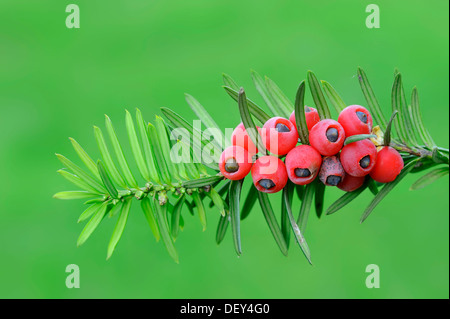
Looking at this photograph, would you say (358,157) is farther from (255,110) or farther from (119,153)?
(119,153)

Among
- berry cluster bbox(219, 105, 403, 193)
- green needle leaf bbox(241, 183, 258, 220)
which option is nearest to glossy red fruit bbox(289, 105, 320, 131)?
berry cluster bbox(219, 105, 403, 193)

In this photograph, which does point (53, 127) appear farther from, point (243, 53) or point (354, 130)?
point (354, 130)

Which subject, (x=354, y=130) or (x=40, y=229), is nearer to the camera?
(x=354, y=130)

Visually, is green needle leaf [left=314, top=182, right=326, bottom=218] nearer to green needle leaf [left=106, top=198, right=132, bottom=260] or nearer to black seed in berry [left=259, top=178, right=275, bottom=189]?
black seed in berry [left=259, top=178, right=275, bottom=189]

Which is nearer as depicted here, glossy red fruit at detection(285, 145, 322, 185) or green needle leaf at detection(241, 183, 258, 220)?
glossy red fruit at detection(285, 145, 322, 185)

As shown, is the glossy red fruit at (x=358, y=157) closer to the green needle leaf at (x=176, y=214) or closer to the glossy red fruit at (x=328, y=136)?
the glossy red fruit at (x=328, y=136)

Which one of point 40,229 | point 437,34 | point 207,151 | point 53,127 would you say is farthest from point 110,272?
point 437,34

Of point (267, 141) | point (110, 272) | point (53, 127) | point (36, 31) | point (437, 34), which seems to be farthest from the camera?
point (36, 31)
